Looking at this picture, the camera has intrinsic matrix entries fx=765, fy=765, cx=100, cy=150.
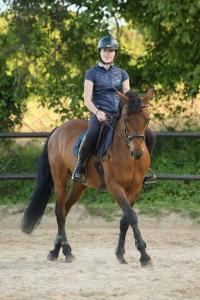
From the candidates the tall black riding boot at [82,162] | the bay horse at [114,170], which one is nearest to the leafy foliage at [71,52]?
the bay horse at [114,170]

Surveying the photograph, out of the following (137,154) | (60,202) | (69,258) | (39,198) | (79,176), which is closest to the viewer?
(137,154)

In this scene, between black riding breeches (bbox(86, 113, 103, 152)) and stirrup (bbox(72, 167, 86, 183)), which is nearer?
black riding breeches (bbox(86, 113, 103, 152))

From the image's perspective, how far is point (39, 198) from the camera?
30.2 ft

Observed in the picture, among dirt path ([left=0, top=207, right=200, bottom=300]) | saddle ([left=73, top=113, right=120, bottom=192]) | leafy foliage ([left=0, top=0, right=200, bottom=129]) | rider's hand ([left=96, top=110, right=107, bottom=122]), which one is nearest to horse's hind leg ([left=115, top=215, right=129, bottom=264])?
dirt path ([left=0, top=207, right=200, bottom=300])

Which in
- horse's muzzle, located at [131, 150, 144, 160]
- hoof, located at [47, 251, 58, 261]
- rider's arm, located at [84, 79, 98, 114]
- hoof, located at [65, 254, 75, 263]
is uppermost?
rider's arm, located at [84, 79, 98, 114]

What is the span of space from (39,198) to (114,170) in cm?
149

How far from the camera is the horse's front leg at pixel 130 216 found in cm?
763

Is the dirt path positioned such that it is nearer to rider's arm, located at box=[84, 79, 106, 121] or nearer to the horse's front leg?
the horse's front leg

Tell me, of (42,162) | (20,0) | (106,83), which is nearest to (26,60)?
(20,0)

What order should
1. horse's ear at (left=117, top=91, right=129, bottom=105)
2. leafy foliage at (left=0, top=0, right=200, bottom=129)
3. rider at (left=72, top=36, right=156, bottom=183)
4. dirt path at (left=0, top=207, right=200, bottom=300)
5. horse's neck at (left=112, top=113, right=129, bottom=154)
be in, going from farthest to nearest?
leafy foliage at (left=0, top=0, right=200, bottom=129), rider at (left=72, top=36, right=156, bottom=183), horse's neck at (left=112, top=113, right=129, bottom=154), horse's ear at (left=117, top=91, right=129, bottom=105), dirt path at (left=0, top=207, right=200, bottom=300)

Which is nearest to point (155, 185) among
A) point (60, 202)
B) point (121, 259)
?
point (60, 202)

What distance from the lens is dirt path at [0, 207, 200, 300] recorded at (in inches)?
257

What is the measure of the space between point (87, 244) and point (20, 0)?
5.85 meters

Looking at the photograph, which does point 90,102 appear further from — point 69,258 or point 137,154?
point 69,258
